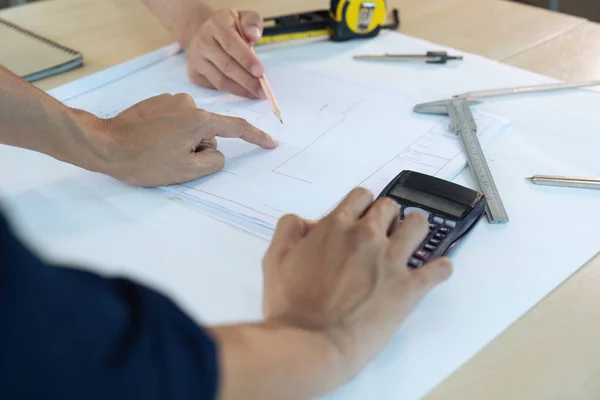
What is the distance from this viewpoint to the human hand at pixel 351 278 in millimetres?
558

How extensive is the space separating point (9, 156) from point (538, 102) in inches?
30.3

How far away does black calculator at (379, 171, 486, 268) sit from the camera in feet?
2.25

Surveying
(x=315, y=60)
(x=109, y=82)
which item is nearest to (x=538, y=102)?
(x=315, y=60)

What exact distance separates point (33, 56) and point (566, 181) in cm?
93

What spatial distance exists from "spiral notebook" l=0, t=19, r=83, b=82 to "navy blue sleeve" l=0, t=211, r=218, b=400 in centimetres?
85

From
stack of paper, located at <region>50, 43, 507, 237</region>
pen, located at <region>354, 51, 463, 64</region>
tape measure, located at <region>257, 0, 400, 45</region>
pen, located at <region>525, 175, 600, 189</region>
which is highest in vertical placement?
tape measure, located at <region>257, 0, 400, 45</region>

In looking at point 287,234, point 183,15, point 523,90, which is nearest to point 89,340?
point 287,234

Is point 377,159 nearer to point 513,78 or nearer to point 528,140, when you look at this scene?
point 528,140

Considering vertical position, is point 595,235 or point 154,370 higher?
point 154,370

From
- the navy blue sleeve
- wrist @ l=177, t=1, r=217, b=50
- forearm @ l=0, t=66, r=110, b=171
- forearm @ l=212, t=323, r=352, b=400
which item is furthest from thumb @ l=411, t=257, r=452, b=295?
wrist @ l=177, t=1, r=217, b=50

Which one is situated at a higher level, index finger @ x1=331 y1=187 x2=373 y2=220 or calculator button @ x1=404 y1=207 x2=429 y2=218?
index finger @ x1=331 y1=187 x2=373 y2=220

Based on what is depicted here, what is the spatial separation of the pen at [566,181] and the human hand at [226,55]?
17.6 inches

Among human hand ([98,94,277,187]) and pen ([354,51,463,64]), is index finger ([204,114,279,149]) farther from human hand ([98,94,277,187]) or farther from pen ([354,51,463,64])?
Answer: pen ([354,51,463,64])

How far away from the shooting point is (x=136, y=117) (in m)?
0.89
